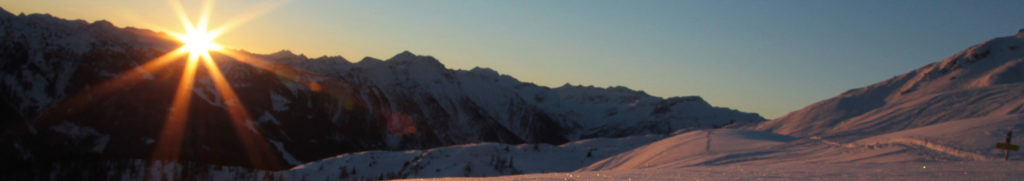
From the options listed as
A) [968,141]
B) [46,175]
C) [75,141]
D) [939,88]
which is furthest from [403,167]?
[75,141]

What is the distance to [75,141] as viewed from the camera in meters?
194

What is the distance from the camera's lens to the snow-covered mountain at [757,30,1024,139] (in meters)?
76.6

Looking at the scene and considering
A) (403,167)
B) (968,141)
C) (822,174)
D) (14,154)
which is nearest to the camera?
(822,174)

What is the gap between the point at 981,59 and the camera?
378ft

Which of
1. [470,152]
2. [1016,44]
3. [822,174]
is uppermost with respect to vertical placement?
[1016,44]

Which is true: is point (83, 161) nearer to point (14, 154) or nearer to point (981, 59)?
point (14, 154)

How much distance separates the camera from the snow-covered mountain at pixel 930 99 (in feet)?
251

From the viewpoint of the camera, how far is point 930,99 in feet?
285

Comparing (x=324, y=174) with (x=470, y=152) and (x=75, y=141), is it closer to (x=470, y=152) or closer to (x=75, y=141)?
(x=470, y=152)

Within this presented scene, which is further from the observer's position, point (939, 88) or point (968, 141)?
point (939, 88)

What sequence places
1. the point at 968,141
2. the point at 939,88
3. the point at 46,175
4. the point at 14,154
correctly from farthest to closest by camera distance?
the point at 14,154
the point at 46,175
the point at 939,88
the point at 968,141

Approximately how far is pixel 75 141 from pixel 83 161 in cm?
1769

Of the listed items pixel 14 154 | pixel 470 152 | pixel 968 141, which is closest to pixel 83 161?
pixel 14 154

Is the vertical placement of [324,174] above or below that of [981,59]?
below
